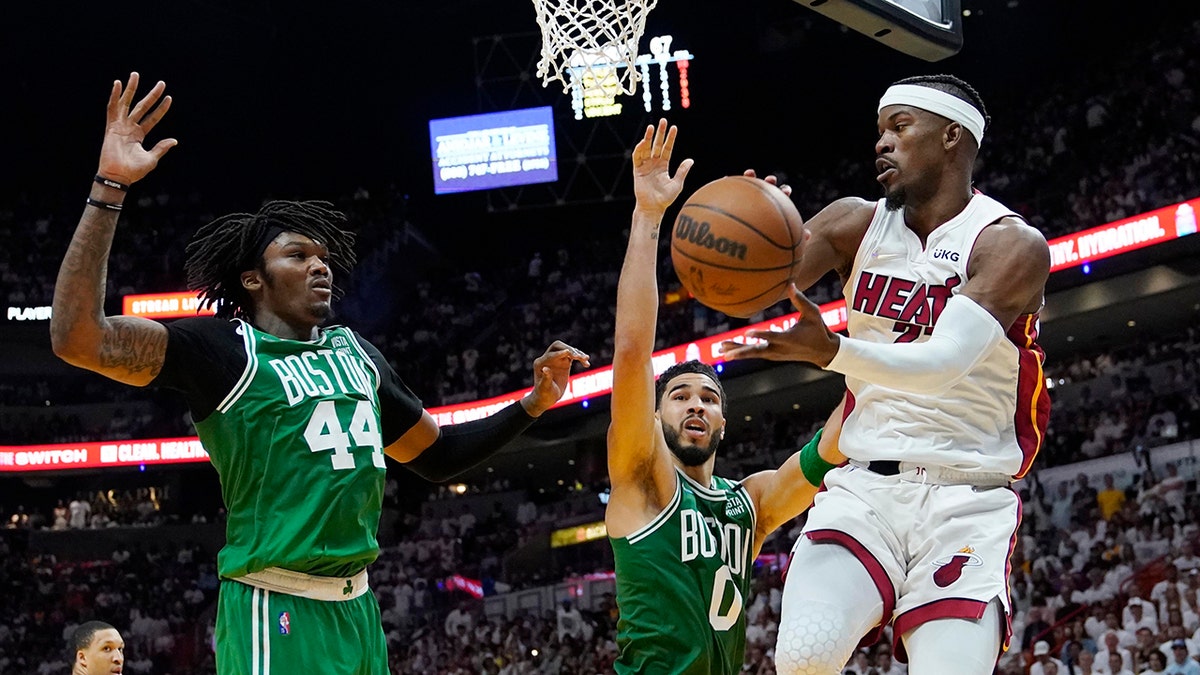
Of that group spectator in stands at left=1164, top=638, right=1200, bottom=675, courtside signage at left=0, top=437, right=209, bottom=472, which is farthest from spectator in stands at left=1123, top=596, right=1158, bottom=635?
courtside signage at left=0, top=437, right=209, bottom=472

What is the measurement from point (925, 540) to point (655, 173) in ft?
4.43

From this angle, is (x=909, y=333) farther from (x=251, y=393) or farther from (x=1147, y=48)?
(x=1147, y=48)

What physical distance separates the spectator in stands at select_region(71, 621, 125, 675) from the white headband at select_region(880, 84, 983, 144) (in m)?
4.47

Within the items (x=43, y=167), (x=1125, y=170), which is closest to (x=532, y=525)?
(x=1125, y=170)

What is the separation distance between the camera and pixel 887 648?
34.8 ft

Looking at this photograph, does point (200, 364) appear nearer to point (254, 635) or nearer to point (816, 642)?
point (254, 635)

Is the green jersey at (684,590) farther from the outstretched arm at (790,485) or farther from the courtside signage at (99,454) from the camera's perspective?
the courtside signage at (99,454)

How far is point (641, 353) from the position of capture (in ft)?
13.2

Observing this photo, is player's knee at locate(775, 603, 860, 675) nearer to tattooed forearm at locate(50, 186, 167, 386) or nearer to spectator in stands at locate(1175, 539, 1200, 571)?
tattooed forearm at locate(50, 186, 167, 386)

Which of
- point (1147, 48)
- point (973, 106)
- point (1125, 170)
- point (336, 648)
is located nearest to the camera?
point (336, 648)

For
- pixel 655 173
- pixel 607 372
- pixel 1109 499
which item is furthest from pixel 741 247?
pixel 607 372

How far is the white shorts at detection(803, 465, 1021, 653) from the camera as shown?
331 centimetres

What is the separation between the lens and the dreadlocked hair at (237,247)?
3857 mm

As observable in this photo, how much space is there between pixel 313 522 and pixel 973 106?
218 cm
